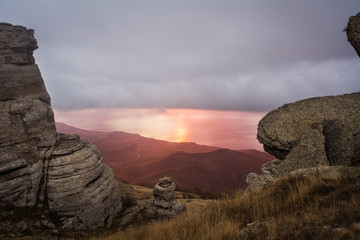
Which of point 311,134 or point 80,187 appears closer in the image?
point 311,134

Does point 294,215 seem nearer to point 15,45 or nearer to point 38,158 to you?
point 38,158

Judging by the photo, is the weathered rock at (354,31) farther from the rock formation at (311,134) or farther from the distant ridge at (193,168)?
the distant ridge at (193,168)

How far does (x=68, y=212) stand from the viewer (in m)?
16.2

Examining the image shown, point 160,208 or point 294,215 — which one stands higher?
point 294,215

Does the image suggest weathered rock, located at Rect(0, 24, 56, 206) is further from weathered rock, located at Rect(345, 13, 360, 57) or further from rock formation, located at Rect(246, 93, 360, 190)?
weathered rock, located at Rect(345, 13, 360, 57)

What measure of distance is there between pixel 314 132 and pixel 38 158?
21.6 meters

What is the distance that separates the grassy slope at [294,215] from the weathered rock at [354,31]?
782 centimetres

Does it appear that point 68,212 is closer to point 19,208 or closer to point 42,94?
point 19,208

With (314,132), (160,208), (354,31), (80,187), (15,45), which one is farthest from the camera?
(160,208)

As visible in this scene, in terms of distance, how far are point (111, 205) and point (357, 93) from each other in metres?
21.7

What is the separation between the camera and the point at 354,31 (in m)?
9.92

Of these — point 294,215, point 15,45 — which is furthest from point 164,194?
point 15,45

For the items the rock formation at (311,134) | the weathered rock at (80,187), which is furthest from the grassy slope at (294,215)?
the weathered rock at (80,187)

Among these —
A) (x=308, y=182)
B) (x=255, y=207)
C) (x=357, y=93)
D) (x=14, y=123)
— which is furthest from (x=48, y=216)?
(x=357, y=93)
